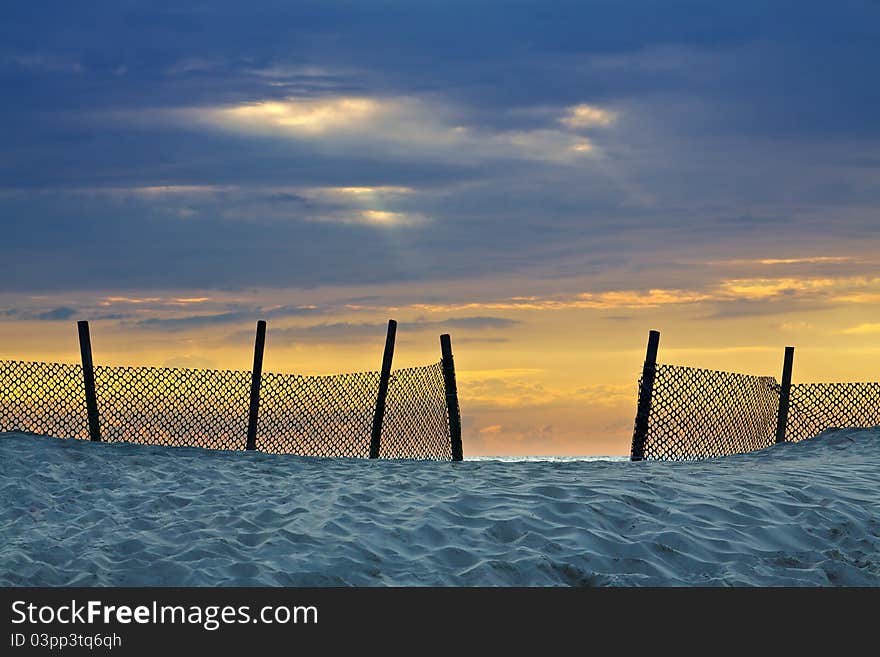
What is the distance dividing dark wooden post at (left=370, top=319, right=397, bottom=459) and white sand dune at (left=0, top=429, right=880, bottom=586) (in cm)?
271

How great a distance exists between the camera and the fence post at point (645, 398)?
12.4 metres

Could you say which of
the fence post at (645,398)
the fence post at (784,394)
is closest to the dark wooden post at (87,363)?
the fence post at (645,398)

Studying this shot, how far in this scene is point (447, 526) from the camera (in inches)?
292

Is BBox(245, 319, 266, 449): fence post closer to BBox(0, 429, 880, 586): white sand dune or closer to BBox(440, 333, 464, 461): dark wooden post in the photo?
BBox(440, 333, 464, 461): dark wooden post

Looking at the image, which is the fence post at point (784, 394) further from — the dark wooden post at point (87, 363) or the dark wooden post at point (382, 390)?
the dark wooden post at point (87, 363)

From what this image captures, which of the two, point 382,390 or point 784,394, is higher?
point 784,394

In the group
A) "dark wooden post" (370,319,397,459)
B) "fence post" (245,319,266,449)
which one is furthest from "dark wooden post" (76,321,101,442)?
"dark wooden post" (370,319,397,459)

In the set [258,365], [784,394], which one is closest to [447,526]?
[258,365]

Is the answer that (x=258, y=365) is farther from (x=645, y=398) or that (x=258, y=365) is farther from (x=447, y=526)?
(x=447, y=526)

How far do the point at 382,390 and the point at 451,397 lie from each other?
3.04ft

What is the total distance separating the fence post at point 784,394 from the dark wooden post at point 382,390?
204 inches
